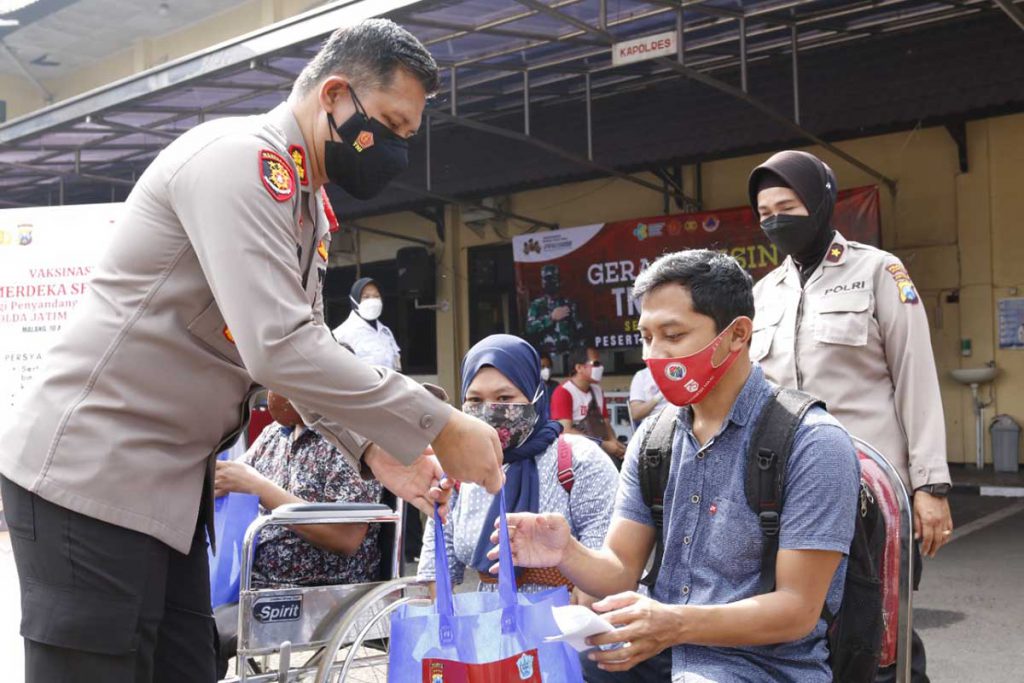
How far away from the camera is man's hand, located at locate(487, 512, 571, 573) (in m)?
2.23

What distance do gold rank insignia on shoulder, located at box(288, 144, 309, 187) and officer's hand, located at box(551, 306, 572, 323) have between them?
10384 millimetres

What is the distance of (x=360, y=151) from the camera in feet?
7.21

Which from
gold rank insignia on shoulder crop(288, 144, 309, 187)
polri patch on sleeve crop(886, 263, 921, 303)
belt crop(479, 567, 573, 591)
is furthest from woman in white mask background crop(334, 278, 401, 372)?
gold rank insignia on shoulder crop(288, 144, 309, 187)

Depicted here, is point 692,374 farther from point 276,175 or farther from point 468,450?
point 276,175

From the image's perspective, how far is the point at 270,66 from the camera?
28.9 feet

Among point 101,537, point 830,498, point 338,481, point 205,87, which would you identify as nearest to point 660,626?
point 830,498

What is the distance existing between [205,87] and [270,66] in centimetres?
106

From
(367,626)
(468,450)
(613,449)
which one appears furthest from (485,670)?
(613,449)

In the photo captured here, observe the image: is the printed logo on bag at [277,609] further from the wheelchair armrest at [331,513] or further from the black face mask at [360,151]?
the black face mask at [360,151]

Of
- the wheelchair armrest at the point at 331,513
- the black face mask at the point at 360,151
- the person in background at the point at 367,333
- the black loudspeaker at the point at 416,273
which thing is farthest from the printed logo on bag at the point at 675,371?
the black loudspeaker at the point at 416,273

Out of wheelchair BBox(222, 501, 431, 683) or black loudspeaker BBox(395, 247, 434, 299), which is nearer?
wheelchair BBox(222, 501, 431, 683)

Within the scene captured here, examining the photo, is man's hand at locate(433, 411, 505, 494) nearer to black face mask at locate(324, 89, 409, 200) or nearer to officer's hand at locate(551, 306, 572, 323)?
black face mask at locate(324, 89, 409, 200)

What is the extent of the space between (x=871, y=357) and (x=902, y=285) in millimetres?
243

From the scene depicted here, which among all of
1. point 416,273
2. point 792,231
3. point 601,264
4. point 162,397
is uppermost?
point 416,273
